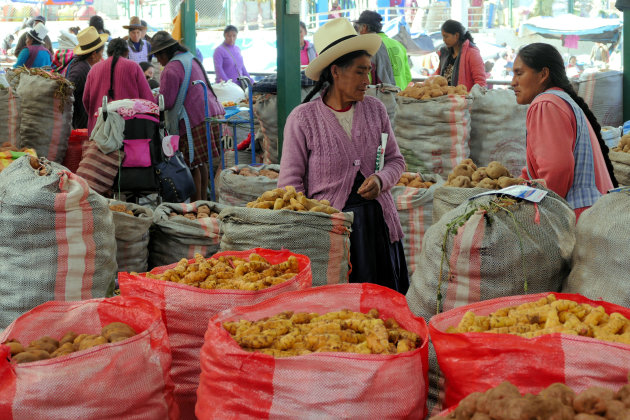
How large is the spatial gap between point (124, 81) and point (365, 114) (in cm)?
421

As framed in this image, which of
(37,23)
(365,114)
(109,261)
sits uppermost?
(37,23)

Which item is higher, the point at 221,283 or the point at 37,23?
the point at 37,23

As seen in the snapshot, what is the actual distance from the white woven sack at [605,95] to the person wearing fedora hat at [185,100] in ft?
12.5

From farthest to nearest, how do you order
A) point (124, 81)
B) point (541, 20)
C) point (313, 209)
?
point (541, 20), point (124, 81), point (313, 209)

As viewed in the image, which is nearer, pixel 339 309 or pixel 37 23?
pixel 339 309

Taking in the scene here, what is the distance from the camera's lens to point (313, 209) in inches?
124

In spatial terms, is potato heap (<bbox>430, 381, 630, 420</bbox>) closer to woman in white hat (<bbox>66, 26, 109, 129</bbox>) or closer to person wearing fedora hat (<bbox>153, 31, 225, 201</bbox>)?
person wearing fedora hat (<bbox>153, 31, 225, 201</bbox>)

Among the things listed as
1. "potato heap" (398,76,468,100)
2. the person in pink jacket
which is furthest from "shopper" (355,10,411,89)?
"potato heap" (398,76,468,100)

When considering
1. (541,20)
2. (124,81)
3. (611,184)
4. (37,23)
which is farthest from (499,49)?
(611,184)

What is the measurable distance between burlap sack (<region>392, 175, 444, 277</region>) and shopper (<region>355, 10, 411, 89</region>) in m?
3.23

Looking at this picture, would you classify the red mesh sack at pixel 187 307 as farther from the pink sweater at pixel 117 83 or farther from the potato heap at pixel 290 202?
the pink sweater at pixel 117 83

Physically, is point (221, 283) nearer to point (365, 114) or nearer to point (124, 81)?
point (365, 114)

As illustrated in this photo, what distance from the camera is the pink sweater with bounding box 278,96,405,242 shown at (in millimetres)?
3537

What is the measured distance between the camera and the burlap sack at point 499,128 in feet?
22.1
